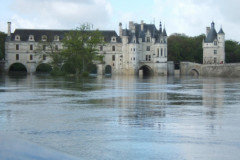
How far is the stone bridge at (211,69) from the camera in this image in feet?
260

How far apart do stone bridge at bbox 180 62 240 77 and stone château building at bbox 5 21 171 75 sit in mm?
4506

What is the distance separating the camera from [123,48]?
9988cm

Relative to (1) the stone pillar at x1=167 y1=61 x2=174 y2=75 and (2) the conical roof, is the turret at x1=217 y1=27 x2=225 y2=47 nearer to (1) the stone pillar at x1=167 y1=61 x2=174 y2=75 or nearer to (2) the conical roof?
(2) the conical roof

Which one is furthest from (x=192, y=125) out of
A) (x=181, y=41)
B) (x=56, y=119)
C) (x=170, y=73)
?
(x=181, y=41)

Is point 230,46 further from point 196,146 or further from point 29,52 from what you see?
point 196,146

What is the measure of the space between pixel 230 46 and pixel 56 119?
9913 centimetres

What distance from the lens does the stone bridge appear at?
79.4m

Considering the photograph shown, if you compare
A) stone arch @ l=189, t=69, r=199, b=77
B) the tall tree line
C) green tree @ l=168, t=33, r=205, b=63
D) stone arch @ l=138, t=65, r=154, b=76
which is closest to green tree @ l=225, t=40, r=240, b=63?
the tall tree line

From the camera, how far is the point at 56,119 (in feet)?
44.3

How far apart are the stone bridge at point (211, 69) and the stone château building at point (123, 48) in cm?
451

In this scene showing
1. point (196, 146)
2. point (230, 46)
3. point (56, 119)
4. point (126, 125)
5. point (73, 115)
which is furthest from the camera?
point (230, 46)

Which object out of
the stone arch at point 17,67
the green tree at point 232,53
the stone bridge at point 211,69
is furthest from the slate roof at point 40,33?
the green tree at point 232,53

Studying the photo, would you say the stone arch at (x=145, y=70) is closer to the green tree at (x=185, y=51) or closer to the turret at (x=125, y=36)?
the turret at (x=125, y=36)

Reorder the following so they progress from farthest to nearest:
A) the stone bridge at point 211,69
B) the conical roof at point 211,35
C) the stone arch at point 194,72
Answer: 1. the conical roof at point 211,35
2. the stone arch at point 194,72
3. the stone bridge at point 211,69
